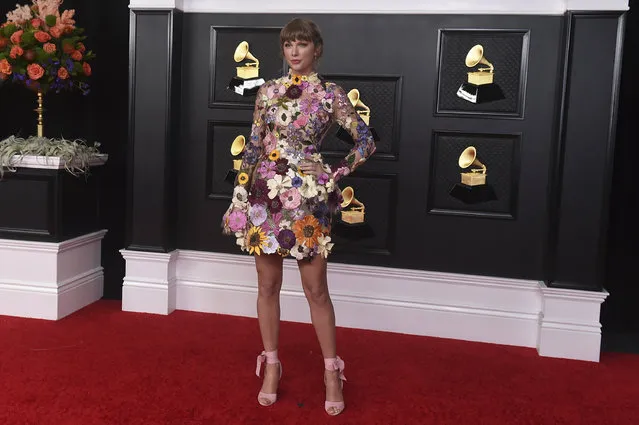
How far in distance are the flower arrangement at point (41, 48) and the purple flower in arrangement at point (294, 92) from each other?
1.74m

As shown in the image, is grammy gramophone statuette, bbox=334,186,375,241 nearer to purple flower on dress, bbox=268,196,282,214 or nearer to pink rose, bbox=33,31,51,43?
purple flower on dress, bbox=268,196,282,214

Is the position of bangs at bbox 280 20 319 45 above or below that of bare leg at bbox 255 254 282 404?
above

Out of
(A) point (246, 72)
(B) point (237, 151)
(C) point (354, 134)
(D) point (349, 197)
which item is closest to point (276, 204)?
(C) point (354, 134)

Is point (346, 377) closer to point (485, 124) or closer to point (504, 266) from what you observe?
point (504, 266)

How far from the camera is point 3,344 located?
338 cm

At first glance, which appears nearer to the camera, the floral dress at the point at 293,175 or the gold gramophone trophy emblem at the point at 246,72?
the floral dress at the point at 293,175

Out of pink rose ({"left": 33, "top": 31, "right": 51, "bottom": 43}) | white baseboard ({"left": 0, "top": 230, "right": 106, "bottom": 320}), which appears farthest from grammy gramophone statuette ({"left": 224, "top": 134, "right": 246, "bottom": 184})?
pink rose ({"left": 33, "top": 31, "right": 51, "bottom": 43})

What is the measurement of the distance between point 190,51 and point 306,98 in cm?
158

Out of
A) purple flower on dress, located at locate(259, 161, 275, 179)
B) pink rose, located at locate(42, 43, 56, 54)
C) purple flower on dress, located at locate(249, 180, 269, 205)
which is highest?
pink rose, located at locate(42, 43, 56, 54)

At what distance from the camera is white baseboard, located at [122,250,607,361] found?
11.6 feet

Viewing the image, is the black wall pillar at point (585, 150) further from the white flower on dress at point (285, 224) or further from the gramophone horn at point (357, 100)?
the white flower on dress at point (285, 224)

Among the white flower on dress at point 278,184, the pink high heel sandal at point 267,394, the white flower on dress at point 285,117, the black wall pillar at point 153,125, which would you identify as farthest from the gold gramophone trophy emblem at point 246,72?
the pink high heel sandal at point 267,394

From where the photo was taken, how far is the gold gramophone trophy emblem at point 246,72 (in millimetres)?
3865

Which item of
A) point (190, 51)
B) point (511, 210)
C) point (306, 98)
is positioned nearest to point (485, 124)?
point (511, 210)
